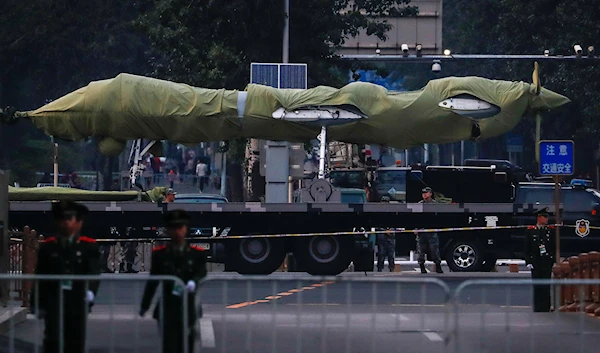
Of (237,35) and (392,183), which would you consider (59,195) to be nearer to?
(392,183)

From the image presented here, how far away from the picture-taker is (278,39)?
132 ft

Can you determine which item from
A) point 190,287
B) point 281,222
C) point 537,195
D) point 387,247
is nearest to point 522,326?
point 190,287

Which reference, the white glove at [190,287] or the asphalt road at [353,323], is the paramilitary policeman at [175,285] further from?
the asphalt road at [353,323]

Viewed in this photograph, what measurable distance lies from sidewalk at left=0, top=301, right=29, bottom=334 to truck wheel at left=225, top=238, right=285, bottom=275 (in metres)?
11.0

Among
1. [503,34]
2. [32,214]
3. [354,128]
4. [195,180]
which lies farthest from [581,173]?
[32,214]

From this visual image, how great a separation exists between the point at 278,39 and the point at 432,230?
1443 cm

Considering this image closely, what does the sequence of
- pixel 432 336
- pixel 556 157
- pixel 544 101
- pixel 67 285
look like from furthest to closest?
pixel 544 101
pixel 556 157
pixel 432 336
pixel 67 285

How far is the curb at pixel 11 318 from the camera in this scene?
1352 centimetres

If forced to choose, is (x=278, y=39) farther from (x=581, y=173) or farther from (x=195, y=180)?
(x=195, y=180)

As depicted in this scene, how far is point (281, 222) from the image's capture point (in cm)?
2706

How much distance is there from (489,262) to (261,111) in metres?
5.68

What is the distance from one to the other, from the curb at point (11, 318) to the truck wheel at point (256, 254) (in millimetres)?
11903

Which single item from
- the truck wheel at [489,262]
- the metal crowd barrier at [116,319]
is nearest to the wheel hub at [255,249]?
the truck wheel at [489,262]

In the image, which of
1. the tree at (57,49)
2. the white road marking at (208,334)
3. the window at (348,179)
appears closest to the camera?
the white road marking at (208,334)
